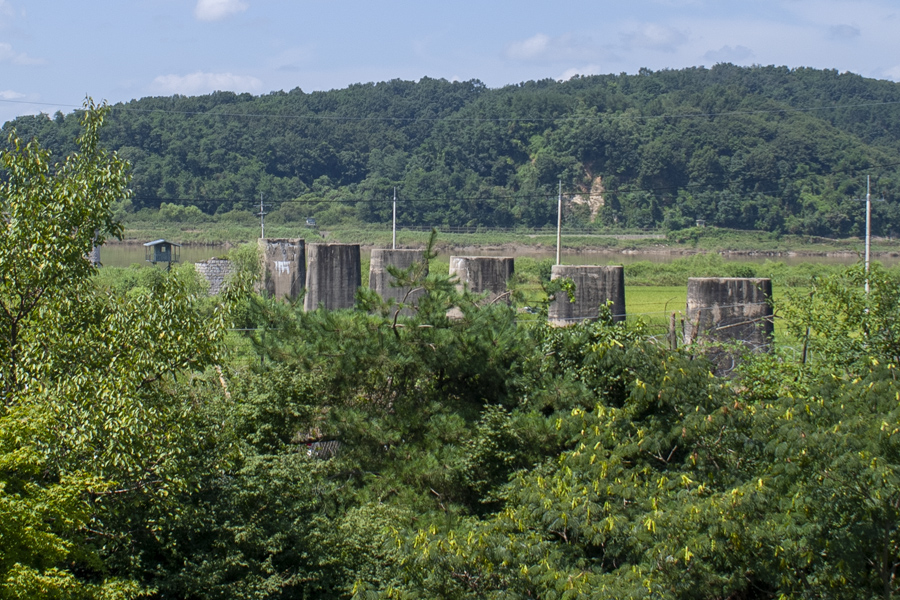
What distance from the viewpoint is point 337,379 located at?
1089cm

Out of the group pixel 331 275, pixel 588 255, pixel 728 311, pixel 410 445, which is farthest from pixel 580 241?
pixel 410 445

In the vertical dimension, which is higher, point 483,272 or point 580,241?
point 483,272

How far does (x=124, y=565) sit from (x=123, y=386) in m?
1.79

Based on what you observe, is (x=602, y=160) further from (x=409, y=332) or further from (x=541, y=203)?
(x=409, y=332)

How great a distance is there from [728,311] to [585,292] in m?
1.83

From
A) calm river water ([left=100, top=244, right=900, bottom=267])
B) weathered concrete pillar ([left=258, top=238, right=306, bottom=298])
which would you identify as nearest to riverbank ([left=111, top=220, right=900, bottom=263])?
calm river water ([left=100, top=244, right=900, bottom=267])

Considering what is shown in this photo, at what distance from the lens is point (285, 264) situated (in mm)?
15828

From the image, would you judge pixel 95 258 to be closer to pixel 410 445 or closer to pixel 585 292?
pixel 585 292

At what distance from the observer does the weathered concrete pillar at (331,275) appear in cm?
1448

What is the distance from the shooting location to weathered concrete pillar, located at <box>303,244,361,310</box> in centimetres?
1448

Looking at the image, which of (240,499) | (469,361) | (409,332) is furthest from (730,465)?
(240,499)

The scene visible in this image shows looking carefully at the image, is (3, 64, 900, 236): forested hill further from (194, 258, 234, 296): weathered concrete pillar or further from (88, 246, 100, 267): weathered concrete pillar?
(88, 246, 100, 267): weathered concrete pillar

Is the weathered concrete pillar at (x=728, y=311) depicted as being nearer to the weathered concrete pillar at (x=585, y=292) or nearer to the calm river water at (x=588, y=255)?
the weathered concrete pillar at (x=585, y=292)

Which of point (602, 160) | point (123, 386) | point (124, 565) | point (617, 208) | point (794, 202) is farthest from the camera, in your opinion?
point (602, 160)
